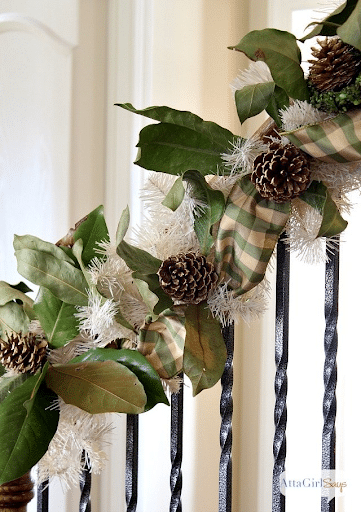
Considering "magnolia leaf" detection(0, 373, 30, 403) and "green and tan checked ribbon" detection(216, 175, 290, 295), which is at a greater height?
"green and tan checked ribbon" detection(216, 175, 290, 295)

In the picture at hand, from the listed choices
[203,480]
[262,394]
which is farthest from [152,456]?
[262,394]

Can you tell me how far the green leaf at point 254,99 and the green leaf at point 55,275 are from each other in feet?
0.71

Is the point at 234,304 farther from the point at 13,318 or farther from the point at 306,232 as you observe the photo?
the point at 13,318

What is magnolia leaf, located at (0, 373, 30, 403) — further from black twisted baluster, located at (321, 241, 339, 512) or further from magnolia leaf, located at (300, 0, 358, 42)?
magnolia leaf, located at (300, 0, 358, 42)

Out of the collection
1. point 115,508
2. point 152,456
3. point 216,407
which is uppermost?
point 216,407

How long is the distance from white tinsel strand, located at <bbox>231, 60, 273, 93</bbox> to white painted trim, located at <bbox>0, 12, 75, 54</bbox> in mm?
1185

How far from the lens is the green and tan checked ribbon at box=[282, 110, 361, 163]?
486mm

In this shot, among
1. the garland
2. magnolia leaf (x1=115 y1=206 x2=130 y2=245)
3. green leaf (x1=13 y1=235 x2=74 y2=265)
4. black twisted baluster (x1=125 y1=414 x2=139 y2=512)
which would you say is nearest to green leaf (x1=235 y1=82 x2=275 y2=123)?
the garland

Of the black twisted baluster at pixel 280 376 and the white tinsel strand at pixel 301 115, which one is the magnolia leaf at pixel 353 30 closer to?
the white tinsel strand at pixel 301 115

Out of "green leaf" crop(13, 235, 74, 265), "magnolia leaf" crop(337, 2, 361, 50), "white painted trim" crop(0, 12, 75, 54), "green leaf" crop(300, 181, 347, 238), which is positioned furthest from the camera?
"white painted trim" crop(0, 12, 75, 54)

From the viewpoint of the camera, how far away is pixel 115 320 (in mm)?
581

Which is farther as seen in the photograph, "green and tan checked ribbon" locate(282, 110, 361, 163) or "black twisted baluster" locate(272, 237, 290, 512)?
"black twisted baluster" locate(272, 237, 290, 512)

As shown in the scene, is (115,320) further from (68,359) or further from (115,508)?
(115,508)

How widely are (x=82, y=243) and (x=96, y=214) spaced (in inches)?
2.2
